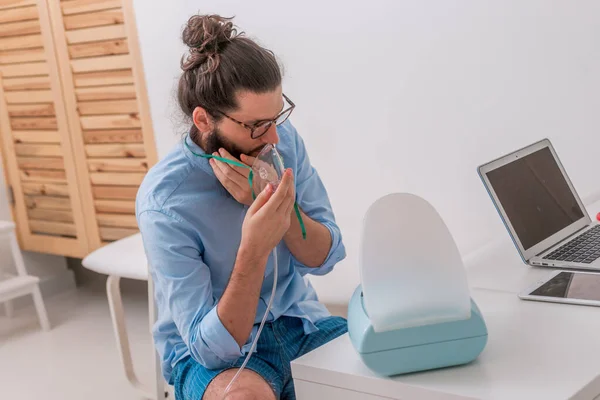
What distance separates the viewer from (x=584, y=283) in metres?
1.32

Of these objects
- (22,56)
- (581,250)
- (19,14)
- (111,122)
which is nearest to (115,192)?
(111,122)

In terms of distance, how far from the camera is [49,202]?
3.74 m

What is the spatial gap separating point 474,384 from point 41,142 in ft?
10.0

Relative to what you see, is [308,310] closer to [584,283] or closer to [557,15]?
[584,283]

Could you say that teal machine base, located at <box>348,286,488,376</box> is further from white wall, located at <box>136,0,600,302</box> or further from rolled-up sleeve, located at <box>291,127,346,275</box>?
white wall, located at <box>136,0,600,302</box>

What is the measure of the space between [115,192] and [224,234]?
203 centimetres

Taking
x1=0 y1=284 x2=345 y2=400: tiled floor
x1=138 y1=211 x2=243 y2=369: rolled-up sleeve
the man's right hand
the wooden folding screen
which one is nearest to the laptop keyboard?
the man's right hand

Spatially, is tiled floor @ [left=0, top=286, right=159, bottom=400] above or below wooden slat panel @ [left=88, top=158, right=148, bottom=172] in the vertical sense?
below

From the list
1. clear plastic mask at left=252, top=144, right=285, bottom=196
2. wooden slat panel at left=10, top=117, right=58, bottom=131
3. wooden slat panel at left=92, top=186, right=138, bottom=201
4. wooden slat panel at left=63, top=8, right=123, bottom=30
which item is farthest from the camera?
wooden slat panel at left=10, top=117, right=58, bottom=131

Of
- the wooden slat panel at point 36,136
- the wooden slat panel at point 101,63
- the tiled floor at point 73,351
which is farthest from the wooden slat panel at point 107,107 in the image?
the tiled floor at point 73,351

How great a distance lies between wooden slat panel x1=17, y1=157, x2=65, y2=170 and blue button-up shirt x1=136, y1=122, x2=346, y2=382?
2.22 metres

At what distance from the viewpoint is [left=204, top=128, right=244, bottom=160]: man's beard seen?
4.75 ft

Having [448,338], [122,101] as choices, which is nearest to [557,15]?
[448,338]

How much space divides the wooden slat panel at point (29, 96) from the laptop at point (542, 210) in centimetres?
248
